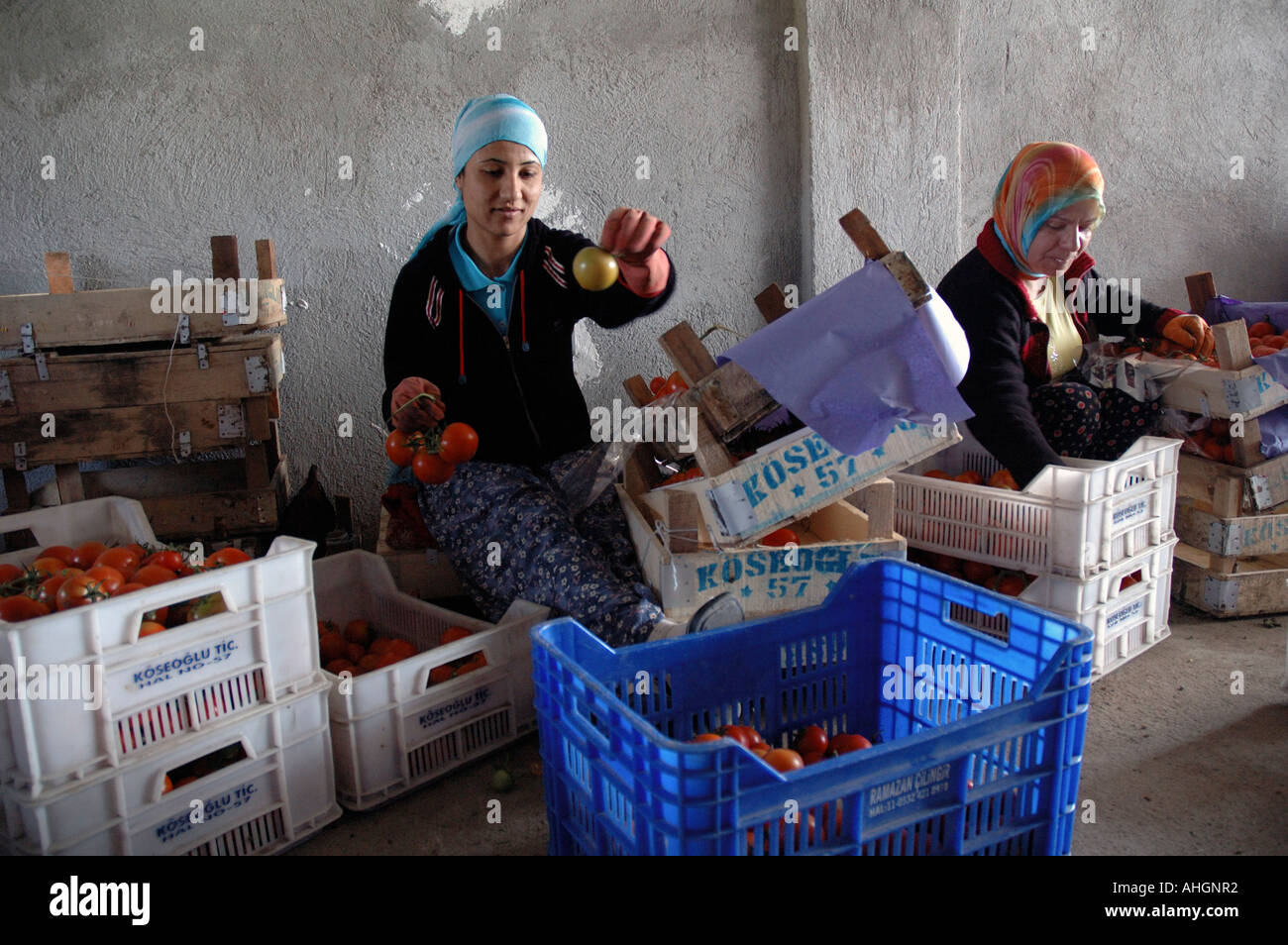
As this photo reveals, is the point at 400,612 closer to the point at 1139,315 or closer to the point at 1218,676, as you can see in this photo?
the point at 1218,676

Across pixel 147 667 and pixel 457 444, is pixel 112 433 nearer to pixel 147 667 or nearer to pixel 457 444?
pixel 457 444

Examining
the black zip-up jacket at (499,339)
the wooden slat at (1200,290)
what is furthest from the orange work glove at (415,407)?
the wooden slat at (1200,290)

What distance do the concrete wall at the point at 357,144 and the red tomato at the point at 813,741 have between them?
236cm

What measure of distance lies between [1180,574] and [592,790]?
8.01 feet

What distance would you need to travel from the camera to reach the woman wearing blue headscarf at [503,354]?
2729 millimetres

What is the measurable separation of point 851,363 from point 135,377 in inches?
83.5

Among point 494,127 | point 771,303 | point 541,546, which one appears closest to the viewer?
point 771,303

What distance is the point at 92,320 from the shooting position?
2.91 meters

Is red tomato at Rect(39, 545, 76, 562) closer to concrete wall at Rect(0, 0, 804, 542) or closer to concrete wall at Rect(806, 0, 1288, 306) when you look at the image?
concrete wall at Rect(0, 0, 804, 542)

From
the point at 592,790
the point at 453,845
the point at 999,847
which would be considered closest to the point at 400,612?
the point at 453,845

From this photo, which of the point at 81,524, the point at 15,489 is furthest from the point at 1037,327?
the point at 15,489

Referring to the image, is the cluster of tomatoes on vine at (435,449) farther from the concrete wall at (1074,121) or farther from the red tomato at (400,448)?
the concrete wall at (1074,121)

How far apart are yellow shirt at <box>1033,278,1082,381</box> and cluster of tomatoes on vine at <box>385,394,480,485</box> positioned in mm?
1778

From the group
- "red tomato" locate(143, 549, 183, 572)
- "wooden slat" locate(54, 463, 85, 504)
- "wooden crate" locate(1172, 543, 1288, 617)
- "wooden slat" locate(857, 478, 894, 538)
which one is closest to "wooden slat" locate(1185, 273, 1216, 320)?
"wooden crate" locate(1172, 543, 1288, 617)
